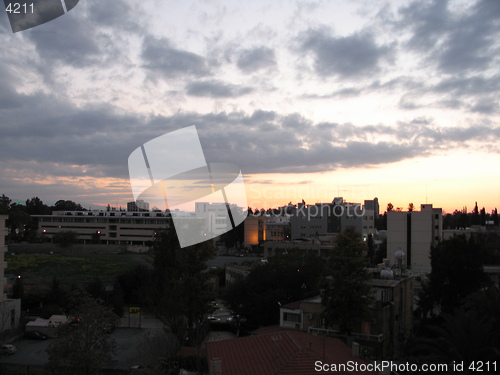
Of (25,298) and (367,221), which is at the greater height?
(367,221)

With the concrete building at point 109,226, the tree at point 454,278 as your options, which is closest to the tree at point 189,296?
the tree at point 454,278

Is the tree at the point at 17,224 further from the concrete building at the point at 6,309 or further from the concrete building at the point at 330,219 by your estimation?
the concrete building at the point at 6,309

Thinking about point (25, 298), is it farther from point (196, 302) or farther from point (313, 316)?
point (313, 316)

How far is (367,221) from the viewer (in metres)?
56.0

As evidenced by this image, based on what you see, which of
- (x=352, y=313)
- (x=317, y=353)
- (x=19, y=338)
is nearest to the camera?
(x=317, y=353)

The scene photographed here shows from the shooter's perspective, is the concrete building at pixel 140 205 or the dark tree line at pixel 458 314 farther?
the concrete building at pixel 140 205

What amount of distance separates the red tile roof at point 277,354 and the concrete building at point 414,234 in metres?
26.2

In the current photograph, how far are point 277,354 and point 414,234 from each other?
2954cm

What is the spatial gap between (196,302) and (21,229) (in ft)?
192

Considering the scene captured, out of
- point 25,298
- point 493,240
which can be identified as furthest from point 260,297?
point 493,240

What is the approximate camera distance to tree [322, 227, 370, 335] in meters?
13.9

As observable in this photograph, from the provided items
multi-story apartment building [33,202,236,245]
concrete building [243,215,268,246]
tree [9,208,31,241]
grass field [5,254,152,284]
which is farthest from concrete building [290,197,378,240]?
tree [9,208,31,241]

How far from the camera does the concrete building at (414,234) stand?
36.7 m

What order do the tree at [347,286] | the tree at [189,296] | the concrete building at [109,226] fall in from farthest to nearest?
the concrete building at [109,226] → the tree at [189,296] → the tree at [347,286]
